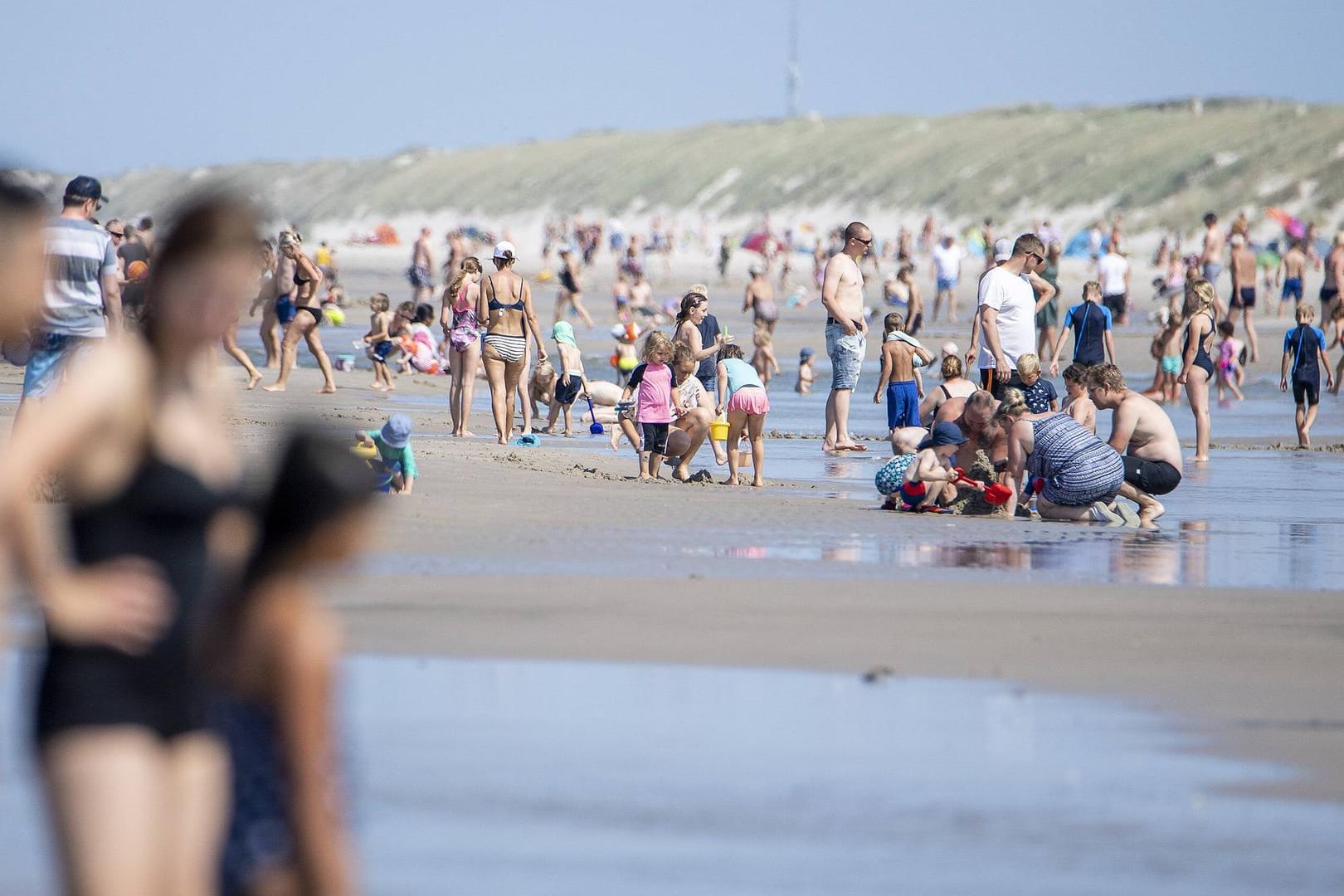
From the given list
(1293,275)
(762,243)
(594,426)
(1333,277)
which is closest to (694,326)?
(594,426)

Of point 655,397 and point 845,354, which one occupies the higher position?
point 845,354

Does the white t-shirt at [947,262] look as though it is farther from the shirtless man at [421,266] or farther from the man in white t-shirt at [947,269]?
the shirtless man at [421,266]

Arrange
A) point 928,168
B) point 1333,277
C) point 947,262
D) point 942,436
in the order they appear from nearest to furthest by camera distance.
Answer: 1. point 942,436
2. point 1333,277
3. point 947,262
4. point 928,168

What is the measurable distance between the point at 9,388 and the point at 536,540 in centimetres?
974

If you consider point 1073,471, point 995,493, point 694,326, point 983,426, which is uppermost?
point 694,326

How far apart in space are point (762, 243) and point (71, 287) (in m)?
46.2

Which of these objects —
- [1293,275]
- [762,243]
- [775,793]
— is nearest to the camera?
[775,793]

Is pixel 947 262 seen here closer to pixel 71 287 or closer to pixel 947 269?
pixel 947 269

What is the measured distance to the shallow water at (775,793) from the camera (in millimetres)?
4473

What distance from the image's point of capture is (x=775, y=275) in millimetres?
52750

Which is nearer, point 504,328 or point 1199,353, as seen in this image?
point 504,328

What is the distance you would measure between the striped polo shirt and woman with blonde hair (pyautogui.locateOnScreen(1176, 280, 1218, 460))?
30.1 feet

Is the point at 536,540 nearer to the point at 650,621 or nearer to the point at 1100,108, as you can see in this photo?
the point at 650,621

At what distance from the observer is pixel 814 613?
7.61 m
